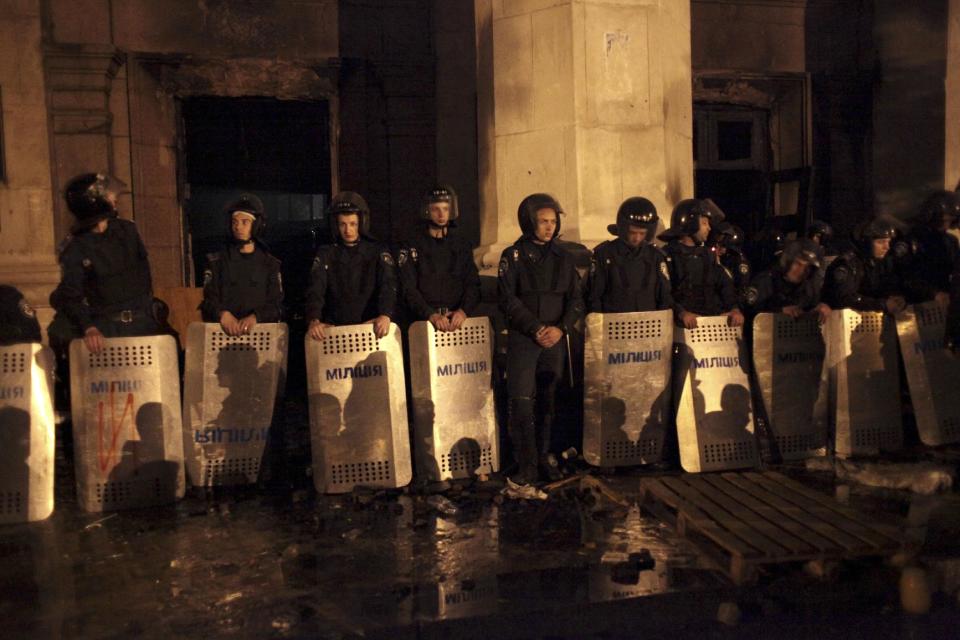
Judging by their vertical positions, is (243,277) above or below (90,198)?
below

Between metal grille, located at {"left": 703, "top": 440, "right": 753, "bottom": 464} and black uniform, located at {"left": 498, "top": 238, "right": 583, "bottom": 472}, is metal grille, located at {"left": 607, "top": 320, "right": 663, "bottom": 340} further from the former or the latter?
metal grille, located at {"left": 703, "top": 440, "right": 753, "bottom": 464}

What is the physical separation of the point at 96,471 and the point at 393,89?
7132mm

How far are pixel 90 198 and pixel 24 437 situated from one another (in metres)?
1.85

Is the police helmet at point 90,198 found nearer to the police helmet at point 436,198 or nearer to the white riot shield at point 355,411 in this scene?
the white riot shield at point 355,411

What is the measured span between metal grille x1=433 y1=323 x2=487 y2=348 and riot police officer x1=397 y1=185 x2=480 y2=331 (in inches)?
11.9

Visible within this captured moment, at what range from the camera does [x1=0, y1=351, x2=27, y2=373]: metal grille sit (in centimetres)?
617

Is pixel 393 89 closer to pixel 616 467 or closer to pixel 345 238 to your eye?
pixel 345 238

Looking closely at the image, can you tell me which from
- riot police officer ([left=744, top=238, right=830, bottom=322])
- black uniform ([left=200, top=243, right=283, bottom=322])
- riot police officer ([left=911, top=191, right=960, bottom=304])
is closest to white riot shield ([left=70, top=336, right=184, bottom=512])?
black uniform ([left=200, top=243, right=283, bottom=322])

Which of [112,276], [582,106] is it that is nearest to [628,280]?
[582,106]

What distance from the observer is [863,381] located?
7531mm

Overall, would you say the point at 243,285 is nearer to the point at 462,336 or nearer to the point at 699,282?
the point at 462,336

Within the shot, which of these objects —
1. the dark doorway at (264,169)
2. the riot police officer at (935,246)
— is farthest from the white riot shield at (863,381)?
the dark doorway at (264,169)

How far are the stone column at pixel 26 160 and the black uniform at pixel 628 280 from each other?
266 inches

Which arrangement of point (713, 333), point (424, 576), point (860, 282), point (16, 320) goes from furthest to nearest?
point (16, 320)
point (860, 282)
point (713, 333)
point (424, 576)
